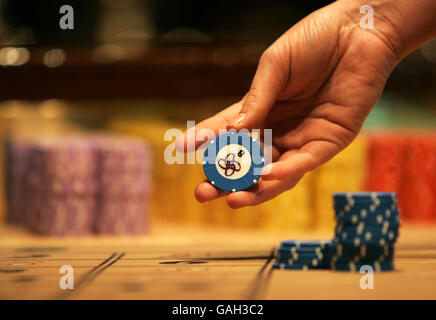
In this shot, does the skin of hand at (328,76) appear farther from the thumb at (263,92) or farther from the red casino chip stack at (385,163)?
the red casino chip stack at (385,163)

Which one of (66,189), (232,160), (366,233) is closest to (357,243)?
(366,233)

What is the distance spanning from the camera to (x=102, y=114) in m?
6.44

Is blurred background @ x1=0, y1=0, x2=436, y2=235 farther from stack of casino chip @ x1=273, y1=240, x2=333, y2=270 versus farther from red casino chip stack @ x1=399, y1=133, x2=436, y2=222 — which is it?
stack of casino chip @ x1=273, y1=240, x2=333, y2=270

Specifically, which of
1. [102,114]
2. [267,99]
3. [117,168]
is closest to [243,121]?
[267,99]

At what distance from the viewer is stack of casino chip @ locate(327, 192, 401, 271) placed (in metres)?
2.74

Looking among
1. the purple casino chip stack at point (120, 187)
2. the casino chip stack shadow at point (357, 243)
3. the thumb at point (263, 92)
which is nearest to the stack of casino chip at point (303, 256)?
the casino chip stack shadow at point (357, 243)

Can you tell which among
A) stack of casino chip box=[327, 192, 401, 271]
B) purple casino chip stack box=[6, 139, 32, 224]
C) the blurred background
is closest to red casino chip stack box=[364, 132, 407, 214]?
the blurred background

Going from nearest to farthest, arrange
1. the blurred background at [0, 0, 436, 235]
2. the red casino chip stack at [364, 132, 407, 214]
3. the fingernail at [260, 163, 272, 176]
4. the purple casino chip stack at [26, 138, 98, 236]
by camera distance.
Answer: the fingernail at [260, 163, 272, 176], the purple casino chip stack at [26, 138, 98, 236], the blurred background at [0, 0, 436, 235], the red casino chip stack at [364, 132, 407, 214]

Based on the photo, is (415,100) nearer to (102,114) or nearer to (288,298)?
(102,114)

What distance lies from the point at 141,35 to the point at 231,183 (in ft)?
14.6

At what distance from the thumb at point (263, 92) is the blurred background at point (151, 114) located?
2293 mm

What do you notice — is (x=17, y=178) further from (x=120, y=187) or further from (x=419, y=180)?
(x=419, y=180)

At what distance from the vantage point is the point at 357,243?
108 inches

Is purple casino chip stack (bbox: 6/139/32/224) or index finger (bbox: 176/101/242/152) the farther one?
purple casino chip stack (bbox: 6/139/32/224)
